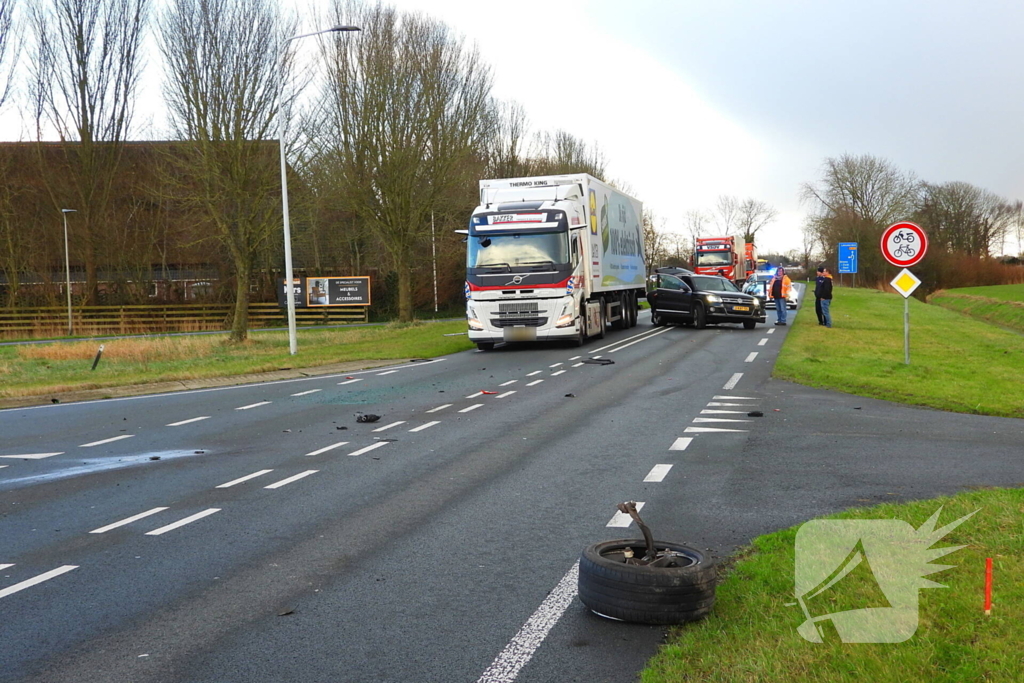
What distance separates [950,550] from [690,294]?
84.1ft

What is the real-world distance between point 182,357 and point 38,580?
908 inches

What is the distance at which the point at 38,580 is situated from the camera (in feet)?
19.4

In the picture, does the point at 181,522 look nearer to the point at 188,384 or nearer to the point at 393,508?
the point at 393,508

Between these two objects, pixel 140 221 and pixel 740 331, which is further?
pixel 140 221

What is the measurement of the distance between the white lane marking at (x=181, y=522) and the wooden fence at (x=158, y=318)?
4352cm

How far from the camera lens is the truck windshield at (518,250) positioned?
2359 cm

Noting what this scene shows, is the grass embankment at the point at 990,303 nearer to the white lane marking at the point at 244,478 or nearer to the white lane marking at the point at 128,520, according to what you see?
the white lane marking at the point at 244,478

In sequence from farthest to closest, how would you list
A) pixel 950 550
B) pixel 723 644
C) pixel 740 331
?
pixel 740 331
pixel 950 550
pixel 723 644

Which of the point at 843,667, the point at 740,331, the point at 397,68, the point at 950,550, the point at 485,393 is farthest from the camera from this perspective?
the point at 397,68

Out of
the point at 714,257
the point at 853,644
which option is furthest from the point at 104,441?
the point at 714,257

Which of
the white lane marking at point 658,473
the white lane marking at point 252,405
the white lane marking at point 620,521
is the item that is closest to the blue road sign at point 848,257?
the white lane marking at point 252,405

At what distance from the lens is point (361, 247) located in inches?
2247

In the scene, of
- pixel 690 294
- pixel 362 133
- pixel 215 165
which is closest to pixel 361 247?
pixel 362 133

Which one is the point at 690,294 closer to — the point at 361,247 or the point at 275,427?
the point at 275,427
